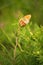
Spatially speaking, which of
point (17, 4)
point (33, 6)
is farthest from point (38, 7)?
point (17, 4)

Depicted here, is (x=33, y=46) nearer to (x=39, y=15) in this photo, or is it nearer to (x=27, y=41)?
(x=27, y=41)

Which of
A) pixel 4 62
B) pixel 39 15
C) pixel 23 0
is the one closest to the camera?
pixel 4 62

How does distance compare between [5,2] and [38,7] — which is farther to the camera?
[5,2]

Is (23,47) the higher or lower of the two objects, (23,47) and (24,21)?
the lower

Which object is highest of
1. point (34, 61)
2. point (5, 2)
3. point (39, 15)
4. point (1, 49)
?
point (1, 49)

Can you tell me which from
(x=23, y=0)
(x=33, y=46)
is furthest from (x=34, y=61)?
(x=23, y=0)

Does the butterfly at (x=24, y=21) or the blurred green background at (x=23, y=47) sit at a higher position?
the butterfly at (x=24, y=21)

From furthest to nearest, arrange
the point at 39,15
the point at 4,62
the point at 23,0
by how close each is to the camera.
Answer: the point at 23,0
the point at 39,15
the point at 4,62

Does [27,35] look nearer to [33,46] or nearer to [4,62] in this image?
[33,46]

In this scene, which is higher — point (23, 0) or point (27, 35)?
point (27, 35)

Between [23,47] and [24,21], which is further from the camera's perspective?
[23,47]

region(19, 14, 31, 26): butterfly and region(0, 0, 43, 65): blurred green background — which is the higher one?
region(19, 14, 31, 26): butterfly
